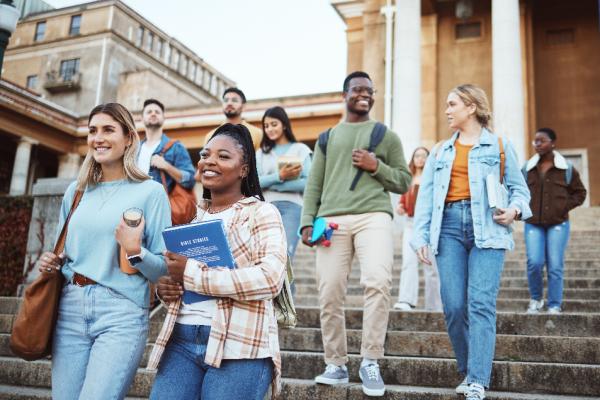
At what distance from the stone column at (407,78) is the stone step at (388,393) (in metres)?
12.9

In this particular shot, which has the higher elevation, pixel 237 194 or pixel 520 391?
pixel 237 194

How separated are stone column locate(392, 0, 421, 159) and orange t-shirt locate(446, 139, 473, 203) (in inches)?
497

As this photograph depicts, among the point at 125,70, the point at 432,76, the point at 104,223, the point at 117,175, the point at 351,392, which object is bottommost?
the point at 351,392

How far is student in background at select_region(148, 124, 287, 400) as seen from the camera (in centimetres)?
221

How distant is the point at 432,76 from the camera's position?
21406mm

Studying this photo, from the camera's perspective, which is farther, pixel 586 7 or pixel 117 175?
pixel 586 7

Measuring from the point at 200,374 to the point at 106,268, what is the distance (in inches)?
28.9

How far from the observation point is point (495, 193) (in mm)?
3889

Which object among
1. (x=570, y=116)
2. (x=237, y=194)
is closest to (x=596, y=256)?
(x=237, y=194)

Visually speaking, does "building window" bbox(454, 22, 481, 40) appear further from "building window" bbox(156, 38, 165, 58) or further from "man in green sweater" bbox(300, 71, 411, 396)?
"building window" bbox(156, 38, 165, 58)

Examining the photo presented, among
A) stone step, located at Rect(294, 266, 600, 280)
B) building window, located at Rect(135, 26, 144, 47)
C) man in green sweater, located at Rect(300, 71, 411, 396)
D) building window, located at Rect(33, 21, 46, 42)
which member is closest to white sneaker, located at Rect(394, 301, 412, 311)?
stone step, located at Rect(294, 266, 600, 280)

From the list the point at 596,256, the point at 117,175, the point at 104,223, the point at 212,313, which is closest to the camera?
the point at 212,313

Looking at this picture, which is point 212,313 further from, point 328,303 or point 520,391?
point 520,391

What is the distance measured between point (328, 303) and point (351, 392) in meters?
0.62
